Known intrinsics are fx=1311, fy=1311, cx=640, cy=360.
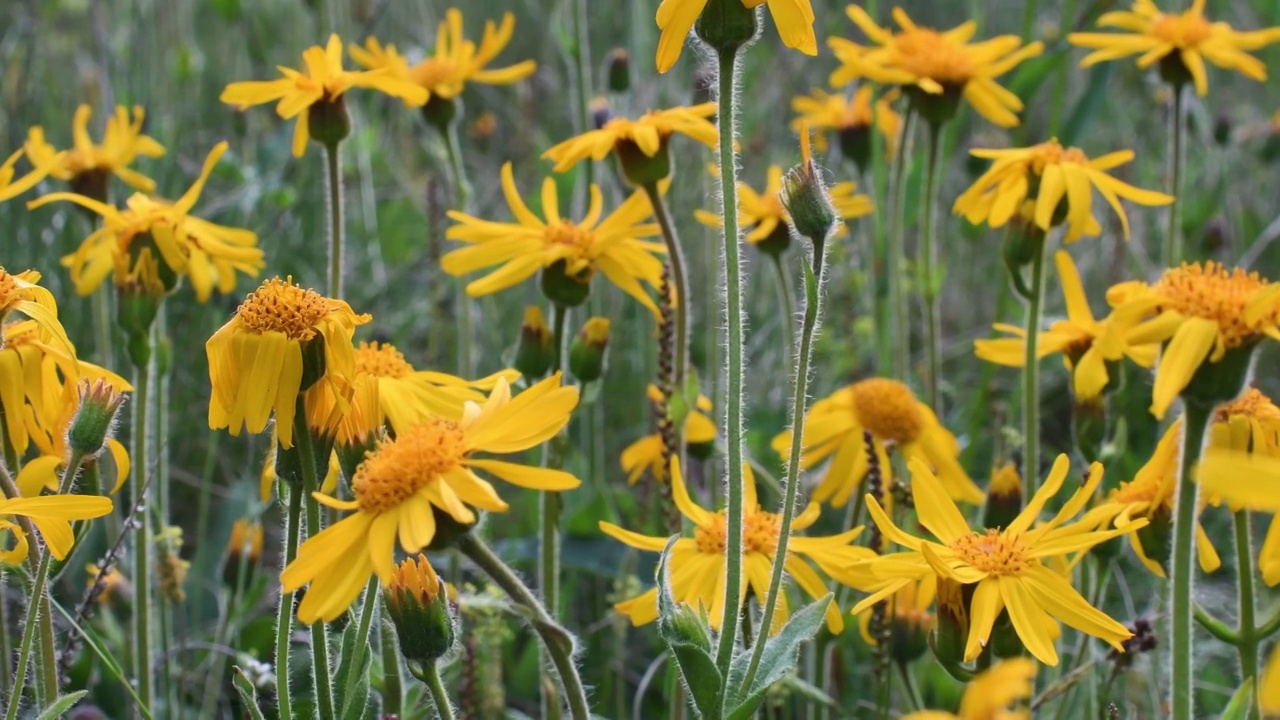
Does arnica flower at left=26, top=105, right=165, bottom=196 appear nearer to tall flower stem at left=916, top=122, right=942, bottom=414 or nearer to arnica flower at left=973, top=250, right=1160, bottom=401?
tall flower stem at left=916, top=122, right=942, bottom=414

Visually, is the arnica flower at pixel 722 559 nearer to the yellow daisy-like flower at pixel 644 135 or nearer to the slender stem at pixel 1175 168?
the yellow daisy-like flower at pixel 644 135

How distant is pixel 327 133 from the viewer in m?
2.32

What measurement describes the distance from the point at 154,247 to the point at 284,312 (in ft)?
2.83

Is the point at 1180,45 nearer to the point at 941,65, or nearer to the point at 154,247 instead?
the point at 941,65

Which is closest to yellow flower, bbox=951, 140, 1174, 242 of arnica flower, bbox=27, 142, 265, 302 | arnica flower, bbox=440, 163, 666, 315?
arnica flower, bbox=440, 163, 666, 315

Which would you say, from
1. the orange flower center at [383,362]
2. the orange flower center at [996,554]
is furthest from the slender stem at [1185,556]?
the orange flower center at [383,362]

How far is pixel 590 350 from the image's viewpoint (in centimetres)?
222

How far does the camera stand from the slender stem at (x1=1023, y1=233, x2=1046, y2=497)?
7.09ft

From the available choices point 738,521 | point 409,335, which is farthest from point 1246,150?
point 738,521

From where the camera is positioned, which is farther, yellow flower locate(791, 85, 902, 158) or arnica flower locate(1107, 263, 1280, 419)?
yellow flower locate(791, 85, 902, 158)

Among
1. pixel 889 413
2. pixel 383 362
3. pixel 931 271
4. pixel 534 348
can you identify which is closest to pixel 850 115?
pixel 931 271

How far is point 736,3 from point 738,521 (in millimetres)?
593

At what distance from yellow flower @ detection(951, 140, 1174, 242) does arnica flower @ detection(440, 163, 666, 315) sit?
59 cm

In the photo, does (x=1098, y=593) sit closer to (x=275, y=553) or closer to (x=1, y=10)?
(x=275, y=553)
